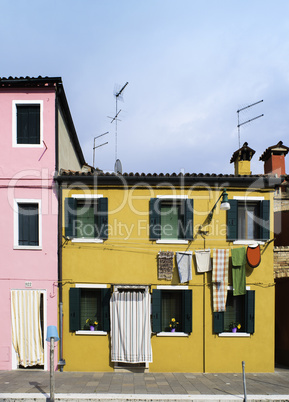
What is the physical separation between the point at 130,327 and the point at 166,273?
7.42 ft

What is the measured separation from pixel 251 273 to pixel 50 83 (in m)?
9.98

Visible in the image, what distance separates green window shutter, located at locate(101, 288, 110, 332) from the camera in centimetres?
1139

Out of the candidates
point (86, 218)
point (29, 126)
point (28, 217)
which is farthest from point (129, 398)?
point (29, 126)

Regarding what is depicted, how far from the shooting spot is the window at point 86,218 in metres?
11.7

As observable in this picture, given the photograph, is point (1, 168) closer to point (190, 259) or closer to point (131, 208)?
point (131, 208)

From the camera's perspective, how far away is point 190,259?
37.8 feet

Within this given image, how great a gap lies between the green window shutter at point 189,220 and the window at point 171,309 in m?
1.99

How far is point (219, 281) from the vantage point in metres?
11.4

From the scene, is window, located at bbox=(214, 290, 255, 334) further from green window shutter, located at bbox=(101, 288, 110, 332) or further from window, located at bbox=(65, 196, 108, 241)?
window, located at bbox=(65, 196, 108, 241)

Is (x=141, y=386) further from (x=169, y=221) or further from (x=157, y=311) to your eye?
(x=169, y=221)

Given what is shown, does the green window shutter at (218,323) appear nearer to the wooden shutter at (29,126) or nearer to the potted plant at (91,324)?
the potted plant at (91,324)

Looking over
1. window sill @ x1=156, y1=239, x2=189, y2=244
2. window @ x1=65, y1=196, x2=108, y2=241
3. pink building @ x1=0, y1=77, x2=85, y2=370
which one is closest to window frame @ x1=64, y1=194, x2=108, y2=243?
window @ x1=65, y1=196, x2=108, y2=241

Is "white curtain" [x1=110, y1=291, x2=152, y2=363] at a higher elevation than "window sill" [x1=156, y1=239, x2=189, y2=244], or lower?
lower

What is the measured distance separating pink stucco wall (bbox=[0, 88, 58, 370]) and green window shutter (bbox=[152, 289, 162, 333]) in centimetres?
346
